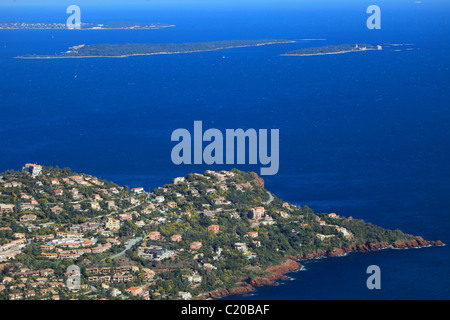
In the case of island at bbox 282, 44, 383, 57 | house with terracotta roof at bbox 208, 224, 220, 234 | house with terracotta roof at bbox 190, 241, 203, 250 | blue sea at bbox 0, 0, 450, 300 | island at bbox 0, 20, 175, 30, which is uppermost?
island at bbox 0, 20, 175, 30

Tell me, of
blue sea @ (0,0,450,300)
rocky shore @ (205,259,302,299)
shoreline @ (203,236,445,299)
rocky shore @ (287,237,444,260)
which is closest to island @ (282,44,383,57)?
blue sea @ (0,0,450,300)

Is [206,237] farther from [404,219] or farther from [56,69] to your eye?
[56,69]

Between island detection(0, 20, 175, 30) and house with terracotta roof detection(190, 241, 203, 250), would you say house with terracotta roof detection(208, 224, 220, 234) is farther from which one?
island detection(0, 20, 175, 30)

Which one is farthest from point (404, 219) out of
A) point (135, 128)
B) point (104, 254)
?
point (135, 128)

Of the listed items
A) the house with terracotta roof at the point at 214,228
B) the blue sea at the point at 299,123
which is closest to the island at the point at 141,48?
the blue sea at the point at 299,123

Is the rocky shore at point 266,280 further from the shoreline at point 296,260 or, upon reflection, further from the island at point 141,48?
the island at point 141,48

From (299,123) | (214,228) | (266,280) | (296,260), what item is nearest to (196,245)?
(214,228)
